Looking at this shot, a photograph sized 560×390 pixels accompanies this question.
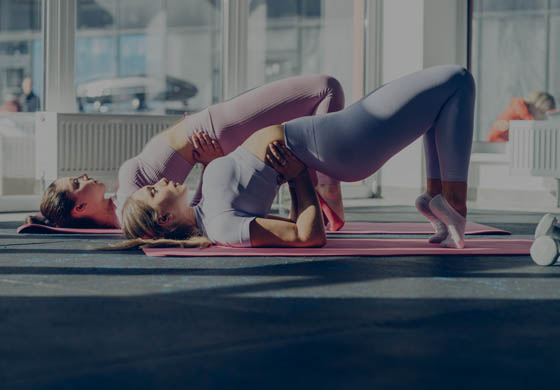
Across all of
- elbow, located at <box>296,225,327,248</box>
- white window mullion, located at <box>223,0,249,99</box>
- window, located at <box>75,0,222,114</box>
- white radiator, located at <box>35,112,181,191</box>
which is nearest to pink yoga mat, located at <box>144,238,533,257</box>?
elbow, located at <box>296,225,327,248</box>

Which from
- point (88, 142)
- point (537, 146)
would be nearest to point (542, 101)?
point (537, 146)

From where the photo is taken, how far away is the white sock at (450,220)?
3020 millimetres

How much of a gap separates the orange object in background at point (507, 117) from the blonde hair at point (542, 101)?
76 millimetres

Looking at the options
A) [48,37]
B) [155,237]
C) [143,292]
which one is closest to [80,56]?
[48,37]

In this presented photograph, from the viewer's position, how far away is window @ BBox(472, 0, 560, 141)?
688 cm

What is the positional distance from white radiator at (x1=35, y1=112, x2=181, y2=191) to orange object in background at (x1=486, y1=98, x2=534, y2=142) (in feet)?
8.96

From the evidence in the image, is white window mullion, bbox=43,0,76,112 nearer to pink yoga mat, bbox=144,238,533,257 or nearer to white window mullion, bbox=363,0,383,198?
white window mullion, bbox=363,0,383,198

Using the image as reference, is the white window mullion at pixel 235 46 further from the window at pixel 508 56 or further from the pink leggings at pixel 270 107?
the pink leggings at pixel 270 107

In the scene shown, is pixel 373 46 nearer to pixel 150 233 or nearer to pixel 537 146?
pixel 537 146

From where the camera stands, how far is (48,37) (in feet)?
17.9

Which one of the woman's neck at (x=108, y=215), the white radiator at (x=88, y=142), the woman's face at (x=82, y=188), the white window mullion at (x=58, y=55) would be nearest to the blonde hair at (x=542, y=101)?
the white radiator at (x=88, y=142)

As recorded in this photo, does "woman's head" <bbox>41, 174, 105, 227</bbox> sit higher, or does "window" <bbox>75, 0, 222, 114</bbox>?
"window" <bbox>75, 0, 222, 114</bbox>

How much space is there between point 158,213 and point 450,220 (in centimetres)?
105

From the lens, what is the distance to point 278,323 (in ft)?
5.99
